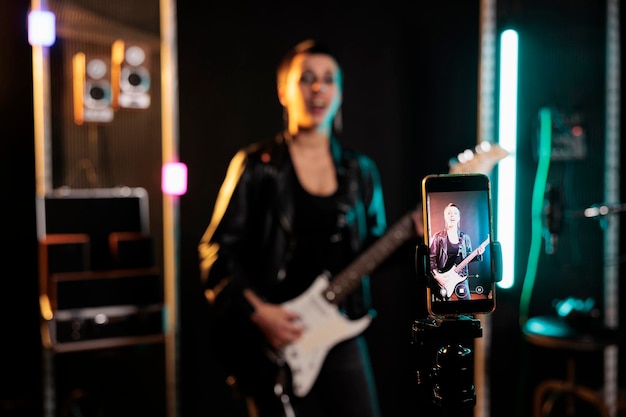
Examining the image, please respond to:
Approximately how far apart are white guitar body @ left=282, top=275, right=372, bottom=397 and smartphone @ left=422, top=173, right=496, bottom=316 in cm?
170

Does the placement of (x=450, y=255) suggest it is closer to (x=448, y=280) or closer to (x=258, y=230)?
(x=448, y=280)

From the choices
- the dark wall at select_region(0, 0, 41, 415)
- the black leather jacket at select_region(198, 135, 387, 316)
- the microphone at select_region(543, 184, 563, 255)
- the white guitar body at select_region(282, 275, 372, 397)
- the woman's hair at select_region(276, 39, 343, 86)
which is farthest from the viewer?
the dark wall at select_region(0, 0, 41, 415)

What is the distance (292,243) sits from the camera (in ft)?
9.89

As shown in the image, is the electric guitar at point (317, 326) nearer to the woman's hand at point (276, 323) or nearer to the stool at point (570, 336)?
the woman's hand at point (276, 323)

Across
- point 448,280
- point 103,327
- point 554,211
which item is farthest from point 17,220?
point 448,280

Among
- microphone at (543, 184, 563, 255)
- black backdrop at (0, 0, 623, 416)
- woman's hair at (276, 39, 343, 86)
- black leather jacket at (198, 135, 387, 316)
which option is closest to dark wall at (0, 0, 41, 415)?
black backdrop at (0, 0, 623, 416)

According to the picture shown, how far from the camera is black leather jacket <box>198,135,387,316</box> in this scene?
9.88ft

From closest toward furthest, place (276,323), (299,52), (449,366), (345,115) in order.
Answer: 1. (449,366)
2. (276,323)
3. (299,52)
4. (345,115)

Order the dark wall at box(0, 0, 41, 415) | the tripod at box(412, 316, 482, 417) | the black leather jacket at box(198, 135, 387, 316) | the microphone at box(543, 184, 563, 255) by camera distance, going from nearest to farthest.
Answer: the tripod at box(412, 316, 482, 417)
the black leather jacket at box(198, 135, 387, 316)
the microphone at box(543, 184, 563, 255)
the dark wall at box(0, 0, 41, 415)

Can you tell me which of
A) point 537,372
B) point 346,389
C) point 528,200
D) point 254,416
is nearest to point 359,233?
point 346,389

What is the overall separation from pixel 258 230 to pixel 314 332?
0.52 m

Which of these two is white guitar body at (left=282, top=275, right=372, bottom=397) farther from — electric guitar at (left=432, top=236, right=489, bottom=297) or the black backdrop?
electric guitar at (left=432, top=236, right=489, bottom=297)

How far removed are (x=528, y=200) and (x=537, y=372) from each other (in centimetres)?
96

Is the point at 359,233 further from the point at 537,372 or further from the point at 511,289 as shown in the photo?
the point at 537,372
